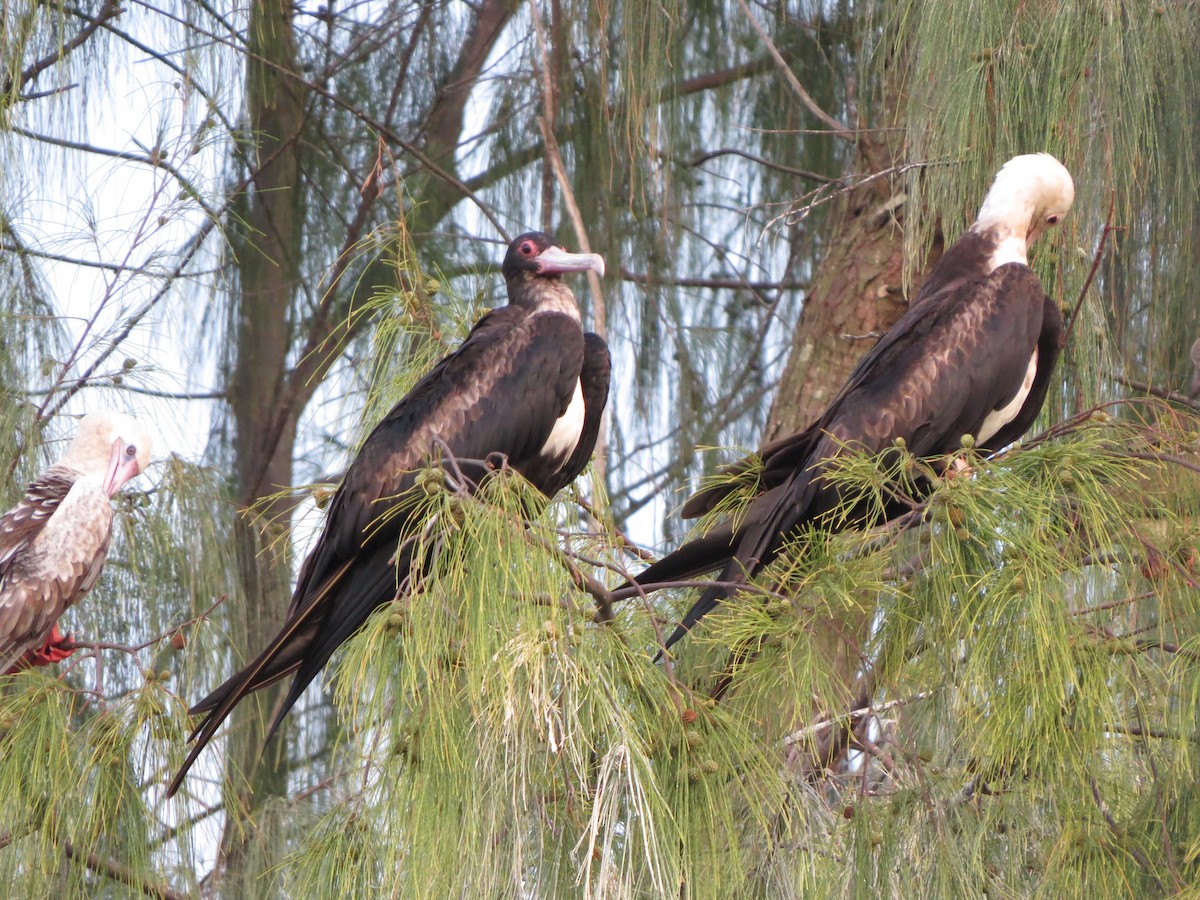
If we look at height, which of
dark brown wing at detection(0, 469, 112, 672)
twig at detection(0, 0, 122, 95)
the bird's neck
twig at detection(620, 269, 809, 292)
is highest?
twig at detection(0, 0, 122, 95)

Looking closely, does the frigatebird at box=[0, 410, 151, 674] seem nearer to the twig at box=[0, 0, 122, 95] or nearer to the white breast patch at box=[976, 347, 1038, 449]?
the twig at box=[0, 0, 122, 95]

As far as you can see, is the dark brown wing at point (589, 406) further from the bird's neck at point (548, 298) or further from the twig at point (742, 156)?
the twig at point (742, 156)

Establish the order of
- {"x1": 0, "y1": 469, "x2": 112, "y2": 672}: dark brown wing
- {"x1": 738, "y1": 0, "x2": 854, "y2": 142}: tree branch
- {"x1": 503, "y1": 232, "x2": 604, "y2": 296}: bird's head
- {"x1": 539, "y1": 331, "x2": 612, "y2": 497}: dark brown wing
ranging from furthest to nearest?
{"x1": 738, "y1": 0, "x2": 854, "y2": 142}: tree branch
{"x1": 503, "y1": 232, "x2": 604, "y2": 296}: bird's head
{"x1": 539, "y1": 331, "x2": 612, "y2": 497}: dark brown wing
{"x1": 0, "y1": 469, "x2": 112, "y2": 672}: dark brown wing

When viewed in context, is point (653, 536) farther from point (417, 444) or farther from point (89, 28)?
point (89, 28)

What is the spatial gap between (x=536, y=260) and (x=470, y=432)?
55cm

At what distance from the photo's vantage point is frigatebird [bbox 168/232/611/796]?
293 cm

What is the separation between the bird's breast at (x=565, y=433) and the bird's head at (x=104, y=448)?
3.19 ft

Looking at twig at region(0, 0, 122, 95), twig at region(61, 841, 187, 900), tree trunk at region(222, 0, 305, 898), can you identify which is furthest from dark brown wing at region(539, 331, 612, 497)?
twig at region(0, 0, 122, 95)

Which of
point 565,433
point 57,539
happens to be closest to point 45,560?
point 57,539

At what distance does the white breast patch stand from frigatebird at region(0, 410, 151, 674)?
1900 millimetres

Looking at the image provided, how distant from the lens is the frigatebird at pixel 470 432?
2932mm

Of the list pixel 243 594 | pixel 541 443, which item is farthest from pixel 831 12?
pixel 243 594

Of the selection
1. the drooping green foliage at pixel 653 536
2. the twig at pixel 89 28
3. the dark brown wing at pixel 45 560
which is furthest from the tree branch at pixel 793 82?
the dark brown wing at pixel 45 560

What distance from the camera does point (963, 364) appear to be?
3150 mm
